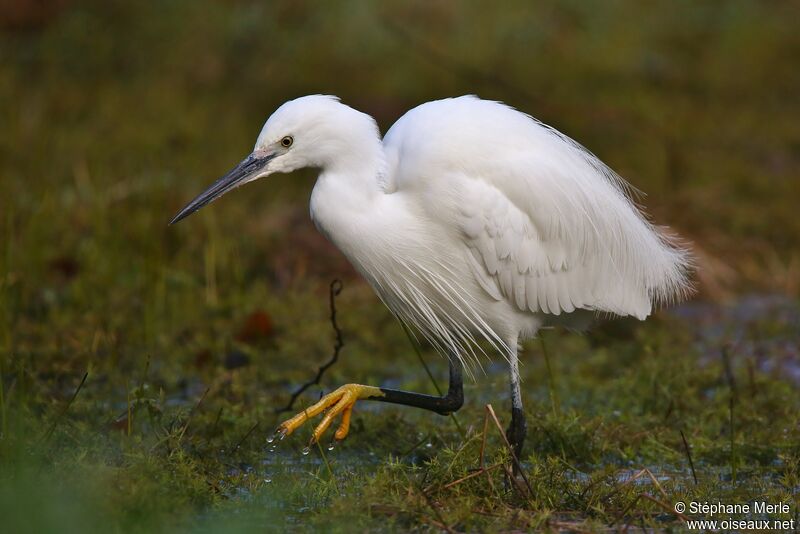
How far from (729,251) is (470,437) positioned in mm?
3820

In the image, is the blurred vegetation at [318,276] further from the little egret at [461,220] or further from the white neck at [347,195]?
the white neck at [347,195]

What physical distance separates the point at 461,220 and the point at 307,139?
61 centimetres

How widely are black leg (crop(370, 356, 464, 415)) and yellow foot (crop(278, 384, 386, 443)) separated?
3.3 inches

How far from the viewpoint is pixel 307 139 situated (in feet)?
12.9

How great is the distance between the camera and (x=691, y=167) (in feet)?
27.9

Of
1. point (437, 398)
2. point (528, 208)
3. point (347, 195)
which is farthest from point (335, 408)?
point (528, 208)

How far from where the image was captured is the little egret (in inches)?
157

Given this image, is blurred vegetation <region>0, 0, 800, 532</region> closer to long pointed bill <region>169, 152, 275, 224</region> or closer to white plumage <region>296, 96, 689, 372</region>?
white plumage <region>296, 96, 689, 372</region>

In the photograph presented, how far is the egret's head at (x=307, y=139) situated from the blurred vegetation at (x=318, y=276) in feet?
2.89

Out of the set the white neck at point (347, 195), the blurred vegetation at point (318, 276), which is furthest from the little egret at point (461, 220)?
the blurred vegetation at point (318, 276)

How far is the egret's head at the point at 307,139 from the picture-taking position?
12.9 feet

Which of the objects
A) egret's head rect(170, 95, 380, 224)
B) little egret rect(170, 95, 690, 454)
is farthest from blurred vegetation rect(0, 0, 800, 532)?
egret's head rect(170, 95, 380, 224)

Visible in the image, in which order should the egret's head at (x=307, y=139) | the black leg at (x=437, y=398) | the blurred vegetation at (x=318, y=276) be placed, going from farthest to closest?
the black leg at (x=437, y=398) → the egret's head at (x=307, y=139) → the blurred vegetation at (x=318, y=276)

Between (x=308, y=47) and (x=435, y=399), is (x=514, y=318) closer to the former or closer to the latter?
(x=435, y=399)
